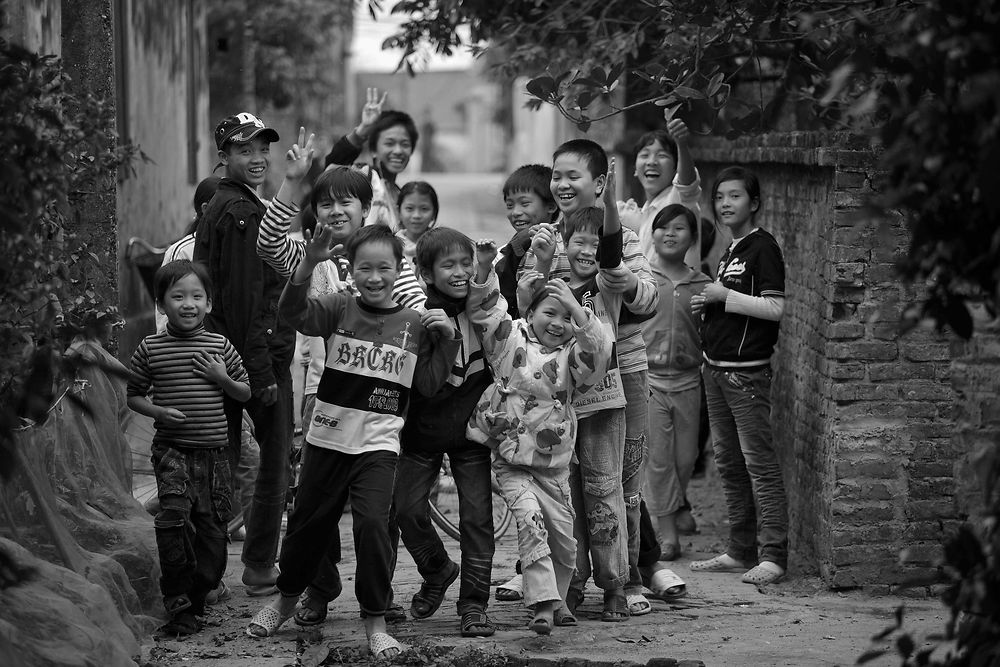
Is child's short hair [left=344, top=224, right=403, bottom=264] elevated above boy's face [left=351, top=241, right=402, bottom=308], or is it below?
above

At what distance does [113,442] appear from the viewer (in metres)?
5.64

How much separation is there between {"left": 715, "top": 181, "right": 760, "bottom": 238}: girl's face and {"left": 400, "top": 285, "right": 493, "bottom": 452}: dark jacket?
1814 millimetres

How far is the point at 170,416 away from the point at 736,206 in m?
2.89

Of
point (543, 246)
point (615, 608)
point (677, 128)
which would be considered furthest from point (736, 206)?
point (615, 608)

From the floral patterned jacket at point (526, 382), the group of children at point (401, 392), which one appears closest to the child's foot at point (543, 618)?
the group of children at point (401, 392)

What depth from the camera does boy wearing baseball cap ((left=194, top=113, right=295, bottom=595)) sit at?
5461mm

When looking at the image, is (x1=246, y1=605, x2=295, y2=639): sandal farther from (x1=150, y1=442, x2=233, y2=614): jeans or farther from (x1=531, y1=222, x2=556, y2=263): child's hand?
(x1=531, y1=222, x2=556, y2=263): child's hand

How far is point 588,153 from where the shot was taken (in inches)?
216

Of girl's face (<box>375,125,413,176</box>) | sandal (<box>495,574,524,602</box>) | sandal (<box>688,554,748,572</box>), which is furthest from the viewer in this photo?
girl's face (<box>375,125,413,176</box>)

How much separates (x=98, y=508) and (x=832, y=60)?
3.53m

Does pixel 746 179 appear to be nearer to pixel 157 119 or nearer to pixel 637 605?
pixel 637 605

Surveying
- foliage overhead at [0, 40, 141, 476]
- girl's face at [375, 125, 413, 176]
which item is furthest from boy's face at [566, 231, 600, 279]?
girl's face at [375, 125, 413, 176]

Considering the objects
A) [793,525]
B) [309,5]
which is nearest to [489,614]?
[793,525]

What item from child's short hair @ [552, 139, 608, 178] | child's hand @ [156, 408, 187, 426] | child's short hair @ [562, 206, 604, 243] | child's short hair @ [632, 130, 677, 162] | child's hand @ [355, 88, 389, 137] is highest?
child's hand @ [355, 88, 389, 137]
